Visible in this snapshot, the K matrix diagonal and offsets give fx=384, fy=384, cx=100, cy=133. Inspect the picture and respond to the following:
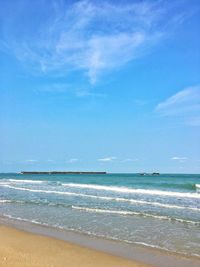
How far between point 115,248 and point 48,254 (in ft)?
6.40

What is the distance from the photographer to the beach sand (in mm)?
8599

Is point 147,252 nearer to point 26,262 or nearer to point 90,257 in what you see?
point 90,257

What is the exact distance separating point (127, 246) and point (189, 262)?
2.13m

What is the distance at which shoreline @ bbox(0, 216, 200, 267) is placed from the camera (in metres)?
9.06

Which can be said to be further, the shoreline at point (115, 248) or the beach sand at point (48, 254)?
the shoreline at point (115, 248)

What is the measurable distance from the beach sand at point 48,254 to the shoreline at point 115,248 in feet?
0.77

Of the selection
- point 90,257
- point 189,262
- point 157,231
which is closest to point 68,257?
point 90,257

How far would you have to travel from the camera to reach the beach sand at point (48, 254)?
8599 mm

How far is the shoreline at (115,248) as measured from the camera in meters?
9.06

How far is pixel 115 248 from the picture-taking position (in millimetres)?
10500

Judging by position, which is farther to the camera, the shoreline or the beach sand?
the shoreline

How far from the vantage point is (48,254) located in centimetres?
957

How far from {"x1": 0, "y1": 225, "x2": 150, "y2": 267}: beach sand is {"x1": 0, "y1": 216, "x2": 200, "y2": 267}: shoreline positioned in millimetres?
234

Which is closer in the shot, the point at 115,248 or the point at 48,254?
the point at 48,254
